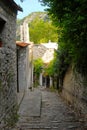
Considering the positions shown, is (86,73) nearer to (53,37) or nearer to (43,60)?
(43,60)

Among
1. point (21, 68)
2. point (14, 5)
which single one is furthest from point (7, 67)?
point (21, 68)

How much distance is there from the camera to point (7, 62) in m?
10.7

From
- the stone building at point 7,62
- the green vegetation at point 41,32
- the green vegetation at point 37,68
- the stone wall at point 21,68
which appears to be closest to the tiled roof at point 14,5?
the stone building at point 7,62

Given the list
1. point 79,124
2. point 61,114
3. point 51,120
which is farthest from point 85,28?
point 61,114

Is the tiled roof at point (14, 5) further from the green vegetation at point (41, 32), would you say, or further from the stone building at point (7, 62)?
the green vegetation at point (41, 32)

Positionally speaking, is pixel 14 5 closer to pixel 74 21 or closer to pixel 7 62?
pixel 7 62

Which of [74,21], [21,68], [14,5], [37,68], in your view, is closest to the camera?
[74,21]

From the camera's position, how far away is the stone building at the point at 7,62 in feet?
32.1

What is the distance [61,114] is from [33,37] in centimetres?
6237

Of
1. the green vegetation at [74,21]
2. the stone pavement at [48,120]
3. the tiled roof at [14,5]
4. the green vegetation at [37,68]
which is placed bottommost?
the green vegetation at [37,68]

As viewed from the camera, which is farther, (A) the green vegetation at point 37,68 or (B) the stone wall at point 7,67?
(A) the green vegetation at point 37,68

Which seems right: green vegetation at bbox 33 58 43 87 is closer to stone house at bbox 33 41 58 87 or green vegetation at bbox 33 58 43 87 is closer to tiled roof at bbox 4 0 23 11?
stone house at bbox 33 41 58 87

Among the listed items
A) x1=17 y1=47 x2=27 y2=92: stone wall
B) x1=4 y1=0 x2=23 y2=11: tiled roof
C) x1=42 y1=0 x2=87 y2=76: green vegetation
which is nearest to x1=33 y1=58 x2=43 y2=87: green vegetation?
x1=17 y1=47 x2=27 y2=92: stone wall

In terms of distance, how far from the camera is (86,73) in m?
13.0
